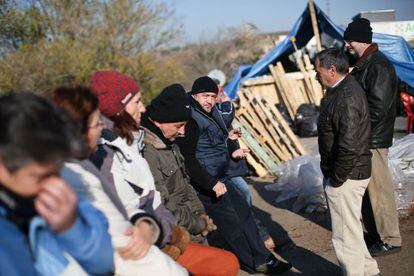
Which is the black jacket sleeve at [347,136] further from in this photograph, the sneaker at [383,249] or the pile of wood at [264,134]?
the pile of wood at [264,134]

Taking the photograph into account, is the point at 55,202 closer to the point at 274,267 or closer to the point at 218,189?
the point at 218,189

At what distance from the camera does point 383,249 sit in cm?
417

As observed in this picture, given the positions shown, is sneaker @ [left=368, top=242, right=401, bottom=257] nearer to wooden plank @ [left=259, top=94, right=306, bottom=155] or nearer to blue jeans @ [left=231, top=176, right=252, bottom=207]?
blue jeans @ [left=231, top=176, right=252, bottom=207]

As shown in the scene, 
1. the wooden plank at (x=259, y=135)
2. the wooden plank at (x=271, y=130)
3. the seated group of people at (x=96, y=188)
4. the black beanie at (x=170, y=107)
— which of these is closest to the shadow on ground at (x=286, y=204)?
the wooden plank at (x=259, y=135)

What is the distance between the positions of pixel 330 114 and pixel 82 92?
83.5 inches

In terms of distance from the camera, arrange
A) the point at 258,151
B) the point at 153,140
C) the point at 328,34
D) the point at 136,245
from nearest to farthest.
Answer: the point at 136,245 → the point at 153,140 → the point at 258,151 → the point at 328,34

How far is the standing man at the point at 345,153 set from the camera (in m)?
3.27

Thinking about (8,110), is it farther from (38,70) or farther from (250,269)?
(38,70)

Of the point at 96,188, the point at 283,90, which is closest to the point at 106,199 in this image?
the point at 96,188

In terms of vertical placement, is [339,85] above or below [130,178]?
below

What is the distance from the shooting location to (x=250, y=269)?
420 centimetres

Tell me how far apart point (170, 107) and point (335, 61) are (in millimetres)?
1396

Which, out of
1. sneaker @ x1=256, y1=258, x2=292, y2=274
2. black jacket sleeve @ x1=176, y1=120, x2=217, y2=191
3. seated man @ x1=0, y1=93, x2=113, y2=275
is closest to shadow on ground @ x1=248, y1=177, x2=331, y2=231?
sneaker @ x1=256, y1=258, x2=292, y2=274

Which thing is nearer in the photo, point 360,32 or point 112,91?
point 112,91
